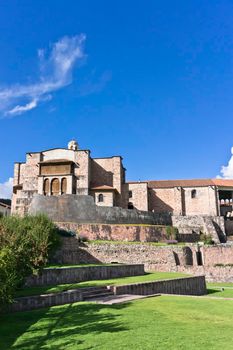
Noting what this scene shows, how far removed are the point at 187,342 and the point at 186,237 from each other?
35.5m

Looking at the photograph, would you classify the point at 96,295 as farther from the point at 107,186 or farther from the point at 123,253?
the point at 107,186

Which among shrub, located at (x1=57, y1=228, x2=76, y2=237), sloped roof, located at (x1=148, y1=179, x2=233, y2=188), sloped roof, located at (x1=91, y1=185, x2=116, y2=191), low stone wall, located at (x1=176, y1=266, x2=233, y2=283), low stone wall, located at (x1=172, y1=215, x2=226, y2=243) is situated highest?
sloped roof, located at (x1=148, y1=179, x2=233, y2=188)

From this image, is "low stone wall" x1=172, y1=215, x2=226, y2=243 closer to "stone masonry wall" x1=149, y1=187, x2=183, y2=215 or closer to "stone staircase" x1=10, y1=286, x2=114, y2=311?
"stone masonry wall" x1=149, y1=187, x2=183, y2=215

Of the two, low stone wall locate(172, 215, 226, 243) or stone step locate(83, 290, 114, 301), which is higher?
low stone wall locate(172, 215, 226, 243)

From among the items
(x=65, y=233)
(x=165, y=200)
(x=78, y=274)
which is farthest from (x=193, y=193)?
(x=78, y=274)

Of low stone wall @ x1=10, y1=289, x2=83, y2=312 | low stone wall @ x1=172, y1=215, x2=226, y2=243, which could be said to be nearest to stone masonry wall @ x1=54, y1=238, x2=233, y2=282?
low stone wall @ x1=172, y1=215, x2=226, y2=243

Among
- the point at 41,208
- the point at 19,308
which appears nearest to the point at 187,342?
the point at 19,308

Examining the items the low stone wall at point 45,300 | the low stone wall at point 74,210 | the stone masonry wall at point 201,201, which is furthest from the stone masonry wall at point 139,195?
the low stone wall at point 45,300

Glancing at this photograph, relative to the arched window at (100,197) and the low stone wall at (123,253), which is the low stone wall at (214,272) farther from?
the arched window at (100,197)

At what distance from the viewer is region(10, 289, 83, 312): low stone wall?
1275 centimetres

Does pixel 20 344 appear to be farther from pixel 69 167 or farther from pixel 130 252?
pixel 69 167

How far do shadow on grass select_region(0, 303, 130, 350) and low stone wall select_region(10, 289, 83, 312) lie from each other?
1.79 ft

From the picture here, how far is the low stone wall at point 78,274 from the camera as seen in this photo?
1870cm

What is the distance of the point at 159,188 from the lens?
5753cm
